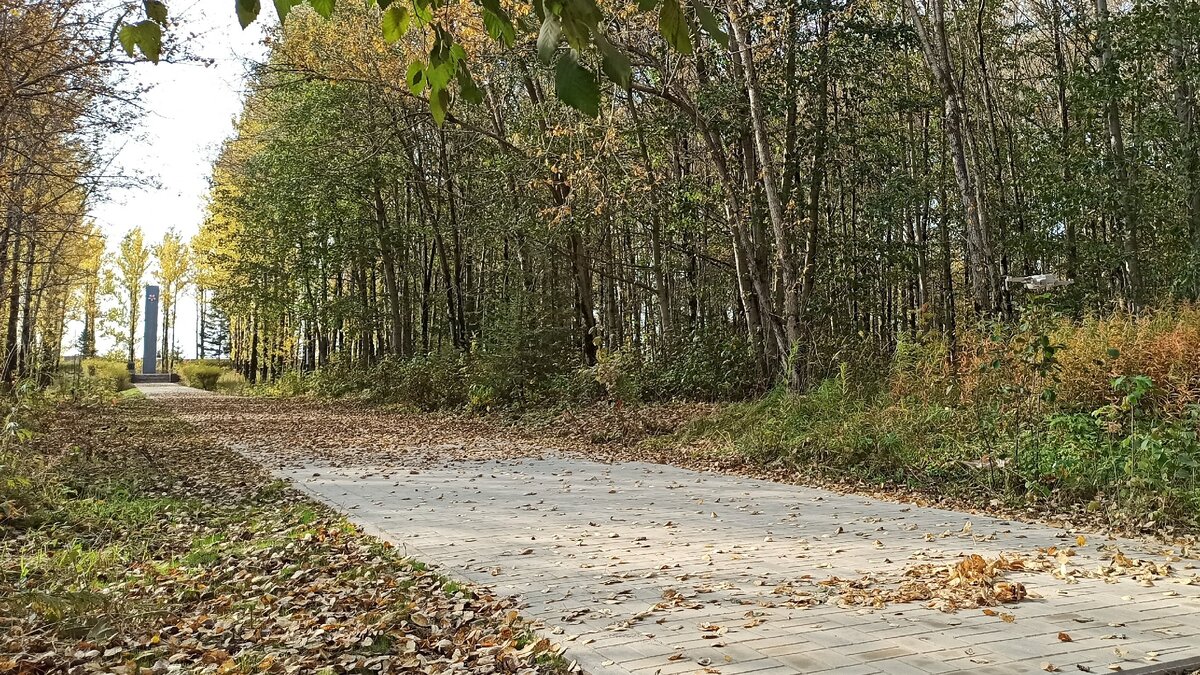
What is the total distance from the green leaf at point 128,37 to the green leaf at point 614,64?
2.91ft

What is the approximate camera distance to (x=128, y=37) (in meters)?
1.66

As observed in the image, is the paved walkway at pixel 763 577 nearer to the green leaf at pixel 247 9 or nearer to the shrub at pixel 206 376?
the green leaf at pixel 247 9

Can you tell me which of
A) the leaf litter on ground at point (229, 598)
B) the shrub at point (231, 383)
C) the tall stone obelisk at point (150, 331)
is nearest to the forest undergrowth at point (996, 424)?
the leaf litter on ground at point (229, 598)

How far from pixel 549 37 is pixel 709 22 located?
0.91ft

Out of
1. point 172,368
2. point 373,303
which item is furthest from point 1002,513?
point 172,368

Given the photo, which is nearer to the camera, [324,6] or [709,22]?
[709,22]

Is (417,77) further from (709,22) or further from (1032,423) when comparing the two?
(1032,423)

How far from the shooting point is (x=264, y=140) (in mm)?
28156

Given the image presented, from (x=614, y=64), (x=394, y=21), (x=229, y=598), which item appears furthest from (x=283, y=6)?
(x=229, y=598)

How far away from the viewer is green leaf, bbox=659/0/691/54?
1680 millimetres

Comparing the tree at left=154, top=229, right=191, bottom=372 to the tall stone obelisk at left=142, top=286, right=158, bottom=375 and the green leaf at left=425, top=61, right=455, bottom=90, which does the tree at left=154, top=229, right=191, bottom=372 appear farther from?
the green leaf at left=425, top=61, right=455, bottom=90

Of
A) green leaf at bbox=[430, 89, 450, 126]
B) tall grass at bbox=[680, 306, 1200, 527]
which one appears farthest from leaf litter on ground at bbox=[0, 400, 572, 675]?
tall grass at bbox=[680, 306, 1200, 527]

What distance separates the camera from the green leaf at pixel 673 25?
168 cm

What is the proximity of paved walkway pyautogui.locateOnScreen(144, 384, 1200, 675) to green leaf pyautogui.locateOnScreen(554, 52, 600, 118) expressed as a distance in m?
2.52
